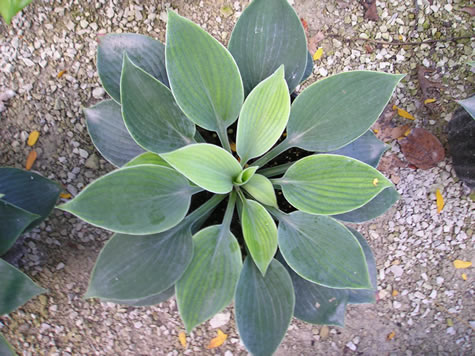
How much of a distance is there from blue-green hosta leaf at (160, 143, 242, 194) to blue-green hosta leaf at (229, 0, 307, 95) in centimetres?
22

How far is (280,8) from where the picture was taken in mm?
829

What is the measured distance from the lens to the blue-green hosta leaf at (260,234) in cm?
83

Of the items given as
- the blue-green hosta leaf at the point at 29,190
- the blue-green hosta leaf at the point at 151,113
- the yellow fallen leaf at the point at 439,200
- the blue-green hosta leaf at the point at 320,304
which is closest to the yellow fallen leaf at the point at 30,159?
the blue-green hosta leaf at the point at 29,190

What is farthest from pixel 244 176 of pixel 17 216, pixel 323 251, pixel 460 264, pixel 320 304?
pixel 460 264

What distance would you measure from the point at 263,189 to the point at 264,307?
25cm

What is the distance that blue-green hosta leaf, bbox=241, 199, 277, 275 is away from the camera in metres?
0.83

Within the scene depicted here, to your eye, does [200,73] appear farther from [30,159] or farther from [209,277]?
Answer: [30,159]

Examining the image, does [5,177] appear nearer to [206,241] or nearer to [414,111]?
[206,241]

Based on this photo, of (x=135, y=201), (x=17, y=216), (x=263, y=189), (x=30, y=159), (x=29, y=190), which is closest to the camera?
(x=135, y=201)

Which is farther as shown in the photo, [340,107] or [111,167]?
[111,167]

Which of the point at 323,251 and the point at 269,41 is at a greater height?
the point at 269,41

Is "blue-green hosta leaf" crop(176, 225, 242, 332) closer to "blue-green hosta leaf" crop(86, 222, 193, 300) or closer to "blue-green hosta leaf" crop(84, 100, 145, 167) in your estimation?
"blue-green hosta leaf" crop(86, 222, 193, 300)

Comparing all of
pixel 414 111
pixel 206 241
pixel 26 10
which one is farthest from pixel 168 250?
pixel 414 111

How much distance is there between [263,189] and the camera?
34.6 inches
